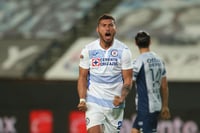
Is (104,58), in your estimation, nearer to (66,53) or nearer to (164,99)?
(164,99)

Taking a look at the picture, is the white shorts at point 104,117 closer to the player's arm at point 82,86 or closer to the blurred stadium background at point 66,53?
the player's arm at point 82,86

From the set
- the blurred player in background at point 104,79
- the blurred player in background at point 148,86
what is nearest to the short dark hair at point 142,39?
the blurred player in background at point 148,86

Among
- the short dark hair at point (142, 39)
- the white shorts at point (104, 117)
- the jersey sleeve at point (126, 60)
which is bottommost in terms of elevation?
the white shorts at point (104, 117)

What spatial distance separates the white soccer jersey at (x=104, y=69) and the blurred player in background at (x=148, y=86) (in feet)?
3.66

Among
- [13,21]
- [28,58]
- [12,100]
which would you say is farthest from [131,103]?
[13,21]

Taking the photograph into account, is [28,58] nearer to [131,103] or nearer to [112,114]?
[131,103]

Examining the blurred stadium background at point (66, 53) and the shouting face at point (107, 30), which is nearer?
the shouting face at point (107, 30)

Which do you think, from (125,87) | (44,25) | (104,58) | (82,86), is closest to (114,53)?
(104,58)

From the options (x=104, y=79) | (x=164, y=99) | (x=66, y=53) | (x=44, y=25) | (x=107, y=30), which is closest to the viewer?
(x=107, y=30)

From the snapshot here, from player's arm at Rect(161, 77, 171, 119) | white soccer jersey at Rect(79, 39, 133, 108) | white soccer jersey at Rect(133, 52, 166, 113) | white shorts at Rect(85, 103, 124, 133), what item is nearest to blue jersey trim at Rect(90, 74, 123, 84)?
white soccer jersey at Rect(79, 39, 133, 108)

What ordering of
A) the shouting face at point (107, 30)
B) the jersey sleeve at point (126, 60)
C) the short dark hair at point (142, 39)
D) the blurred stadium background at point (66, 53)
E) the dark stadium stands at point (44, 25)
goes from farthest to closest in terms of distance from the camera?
the dark stadium stands at point (44, 25) < the blurred stadium background at point (66, 53) < the short dark hair at point (142, 39) < the jersey sleeve at point (126, 60) < the shouting face at point (107, 30)

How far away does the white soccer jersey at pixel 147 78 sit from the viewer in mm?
8211

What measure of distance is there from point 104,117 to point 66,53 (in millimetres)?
8820

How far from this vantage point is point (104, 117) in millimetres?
7102
